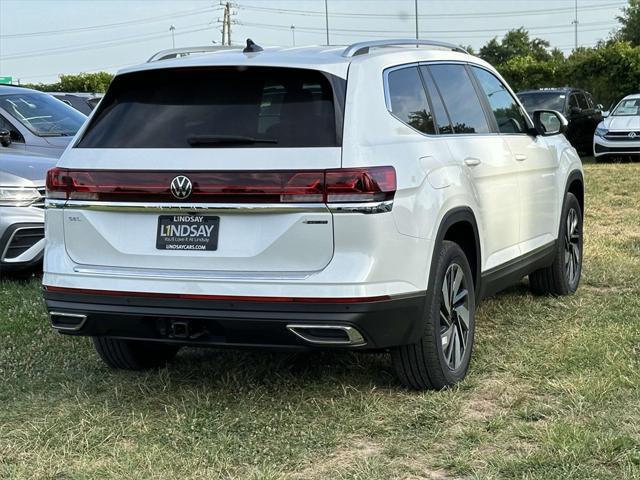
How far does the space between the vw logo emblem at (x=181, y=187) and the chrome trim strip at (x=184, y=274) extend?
0.34m

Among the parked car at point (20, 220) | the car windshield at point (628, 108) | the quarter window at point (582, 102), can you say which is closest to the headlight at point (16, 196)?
the parked car at point (20, 220)

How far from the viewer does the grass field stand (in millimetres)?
3615

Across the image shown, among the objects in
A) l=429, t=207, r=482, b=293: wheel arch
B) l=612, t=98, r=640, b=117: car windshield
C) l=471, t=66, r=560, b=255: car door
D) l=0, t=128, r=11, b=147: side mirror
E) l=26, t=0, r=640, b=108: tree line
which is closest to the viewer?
l=429, t=207, r=482, b=293: wheel arch

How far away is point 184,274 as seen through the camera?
392cm

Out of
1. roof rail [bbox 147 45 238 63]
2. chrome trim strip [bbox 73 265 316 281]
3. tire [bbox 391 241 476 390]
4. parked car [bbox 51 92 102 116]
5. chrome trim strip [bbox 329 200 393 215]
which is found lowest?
tire [bbox 391 241 476 390]

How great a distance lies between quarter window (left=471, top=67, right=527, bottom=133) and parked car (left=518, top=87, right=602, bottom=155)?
1357cm

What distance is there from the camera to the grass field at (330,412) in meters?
3.62

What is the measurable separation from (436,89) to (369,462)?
2.20m

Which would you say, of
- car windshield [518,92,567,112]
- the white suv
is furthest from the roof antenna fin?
car windshield [518,92,567,112]

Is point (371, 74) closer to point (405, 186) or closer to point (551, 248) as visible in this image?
point (405, 186)

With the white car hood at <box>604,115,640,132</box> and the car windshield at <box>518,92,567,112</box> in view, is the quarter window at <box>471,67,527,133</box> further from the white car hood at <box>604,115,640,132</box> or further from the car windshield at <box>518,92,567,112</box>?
the car windshield at <box>518,92,567,112</box>

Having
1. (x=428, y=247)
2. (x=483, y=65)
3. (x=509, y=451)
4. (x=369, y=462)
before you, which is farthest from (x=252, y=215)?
(x=483, y=65)

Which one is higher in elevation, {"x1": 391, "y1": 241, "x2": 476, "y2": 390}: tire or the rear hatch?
the rear hatch

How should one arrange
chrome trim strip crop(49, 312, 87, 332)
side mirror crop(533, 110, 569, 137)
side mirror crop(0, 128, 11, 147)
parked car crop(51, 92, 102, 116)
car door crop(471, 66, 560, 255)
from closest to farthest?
chrome trim strip crop(49, 312, 87, 332) → car door crop(471, 66, 560, 255) → side mirror crop(533, 110, 569, 137) → side mirror crop(0, 128, 11, 147) → parked car crop(51, 92, 102, 116)
